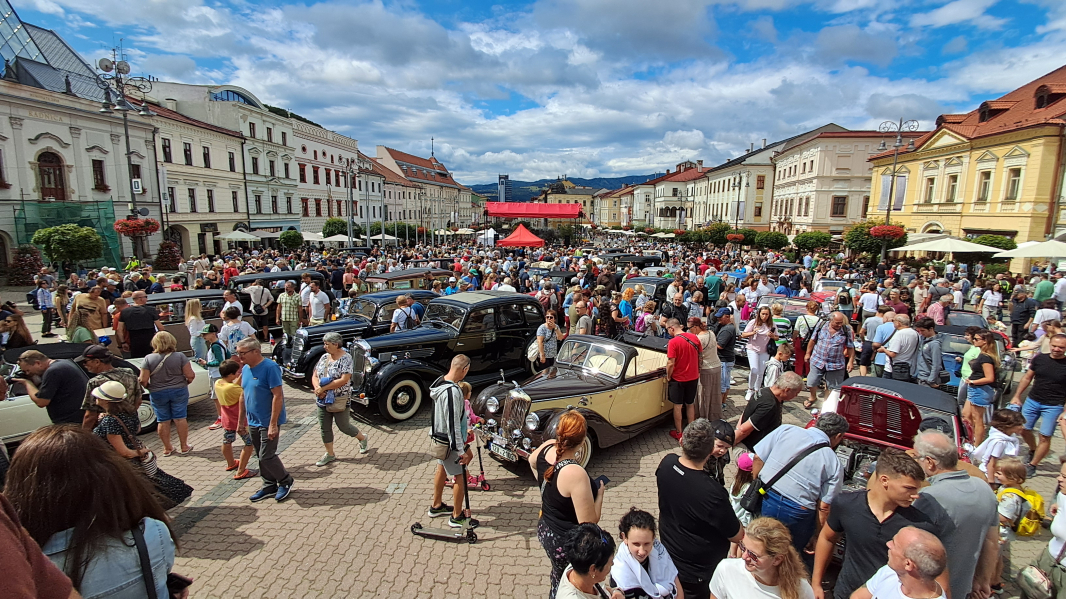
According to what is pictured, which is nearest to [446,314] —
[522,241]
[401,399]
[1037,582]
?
[401,399]

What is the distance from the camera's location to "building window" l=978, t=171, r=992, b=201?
25.2 m

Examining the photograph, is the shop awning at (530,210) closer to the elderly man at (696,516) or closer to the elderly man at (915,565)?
the elderly man at (696,516)

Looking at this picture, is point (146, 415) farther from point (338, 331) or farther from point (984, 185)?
point (984, 185)

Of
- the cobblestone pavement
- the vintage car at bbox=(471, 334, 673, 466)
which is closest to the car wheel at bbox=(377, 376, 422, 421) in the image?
the cobblestone pavement

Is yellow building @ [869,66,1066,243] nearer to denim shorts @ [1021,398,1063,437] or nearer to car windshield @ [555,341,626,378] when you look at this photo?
denim shorts @ [1021,398,1063,437]

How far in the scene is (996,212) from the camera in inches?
965

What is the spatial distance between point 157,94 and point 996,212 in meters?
54.0

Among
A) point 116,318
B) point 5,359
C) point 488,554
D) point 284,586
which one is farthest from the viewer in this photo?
point 116,318

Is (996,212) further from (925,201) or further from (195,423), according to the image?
(195,423)

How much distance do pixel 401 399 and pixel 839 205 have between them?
46278 mm

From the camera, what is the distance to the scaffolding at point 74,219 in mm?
22031

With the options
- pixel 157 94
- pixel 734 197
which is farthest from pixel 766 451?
pixel 734 197

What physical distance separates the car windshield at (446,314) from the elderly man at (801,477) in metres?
5.49

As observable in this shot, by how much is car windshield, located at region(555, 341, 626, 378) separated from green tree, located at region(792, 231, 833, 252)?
29.8 m
